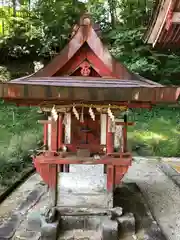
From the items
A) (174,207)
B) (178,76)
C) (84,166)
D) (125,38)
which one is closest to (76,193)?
(84,166)

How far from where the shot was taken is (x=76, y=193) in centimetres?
484

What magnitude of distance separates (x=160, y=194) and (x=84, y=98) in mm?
4086

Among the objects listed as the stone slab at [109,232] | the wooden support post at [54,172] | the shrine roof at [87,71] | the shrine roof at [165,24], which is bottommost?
the stone slab at [109,232]

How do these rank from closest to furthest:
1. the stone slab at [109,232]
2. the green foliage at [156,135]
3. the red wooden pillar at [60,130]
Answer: the stone slab at [109,232] < the red wooden pillar at [60,130] < the green foliage at [156,135]

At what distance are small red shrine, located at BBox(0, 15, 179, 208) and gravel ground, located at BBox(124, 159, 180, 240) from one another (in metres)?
1.33

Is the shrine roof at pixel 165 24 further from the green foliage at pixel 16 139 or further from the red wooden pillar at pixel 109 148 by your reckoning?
the green foliage at pixel 16 139

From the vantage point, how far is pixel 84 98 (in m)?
3.73

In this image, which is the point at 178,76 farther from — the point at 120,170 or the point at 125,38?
the point at 120,170

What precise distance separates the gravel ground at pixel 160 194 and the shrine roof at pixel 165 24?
3143mm

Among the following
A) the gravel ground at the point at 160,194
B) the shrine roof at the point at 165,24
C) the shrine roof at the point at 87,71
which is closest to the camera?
the shrine roof at the point at 165,24

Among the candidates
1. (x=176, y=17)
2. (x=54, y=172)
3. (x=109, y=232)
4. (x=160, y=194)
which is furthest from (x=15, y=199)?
(x=176, y=17)

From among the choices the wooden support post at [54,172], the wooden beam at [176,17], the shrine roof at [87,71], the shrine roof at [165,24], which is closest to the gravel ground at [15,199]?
the wooden support post at [54,172]

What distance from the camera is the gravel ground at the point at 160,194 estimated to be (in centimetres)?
504

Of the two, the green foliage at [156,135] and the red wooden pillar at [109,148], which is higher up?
the red wooden pillar at [109,148]
